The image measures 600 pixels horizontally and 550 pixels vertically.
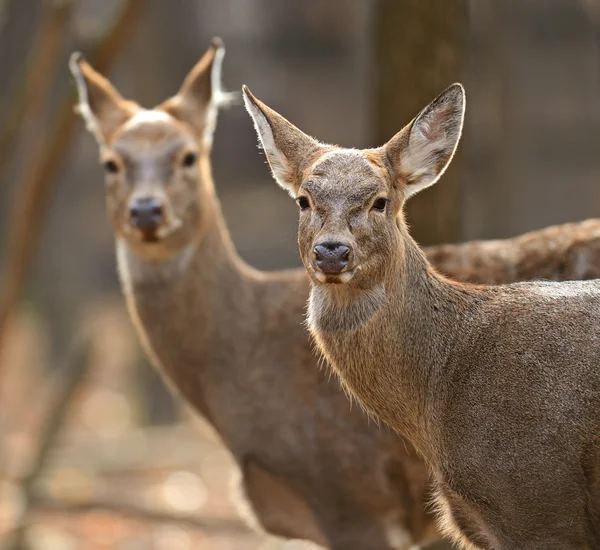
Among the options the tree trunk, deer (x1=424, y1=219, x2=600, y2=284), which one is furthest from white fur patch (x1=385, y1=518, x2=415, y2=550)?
the tree trunk

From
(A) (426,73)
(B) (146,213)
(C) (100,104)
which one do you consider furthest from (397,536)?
(C) (100,104)

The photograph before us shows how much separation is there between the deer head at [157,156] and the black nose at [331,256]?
2.22 m

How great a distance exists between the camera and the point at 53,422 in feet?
37.6

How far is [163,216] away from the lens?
276 inches

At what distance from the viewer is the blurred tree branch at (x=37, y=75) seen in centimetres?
998

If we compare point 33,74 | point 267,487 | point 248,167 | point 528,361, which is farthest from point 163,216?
point 248,167

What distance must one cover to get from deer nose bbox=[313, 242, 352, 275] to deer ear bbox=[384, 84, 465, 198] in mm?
707

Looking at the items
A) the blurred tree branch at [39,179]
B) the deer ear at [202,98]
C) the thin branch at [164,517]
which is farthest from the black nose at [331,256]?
the blurred tree branch at [39,179]

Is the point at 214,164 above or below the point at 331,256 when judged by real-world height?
below

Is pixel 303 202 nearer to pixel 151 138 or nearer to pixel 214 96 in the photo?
pixel 151 138

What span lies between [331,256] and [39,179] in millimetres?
5739

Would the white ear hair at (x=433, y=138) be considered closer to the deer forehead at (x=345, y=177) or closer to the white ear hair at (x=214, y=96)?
the deer forehead at (x=345, y=177)

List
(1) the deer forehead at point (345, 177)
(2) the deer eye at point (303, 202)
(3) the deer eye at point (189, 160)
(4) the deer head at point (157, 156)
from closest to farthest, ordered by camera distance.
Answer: (1) the deer forehead at point (345, 177) → (2) the deer eye at point (303, 202) → (4) the deer head at point (157, 156) → (3) the deer eye at point (189, 160)

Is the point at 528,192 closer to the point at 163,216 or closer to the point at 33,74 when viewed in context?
the point at 33,74
